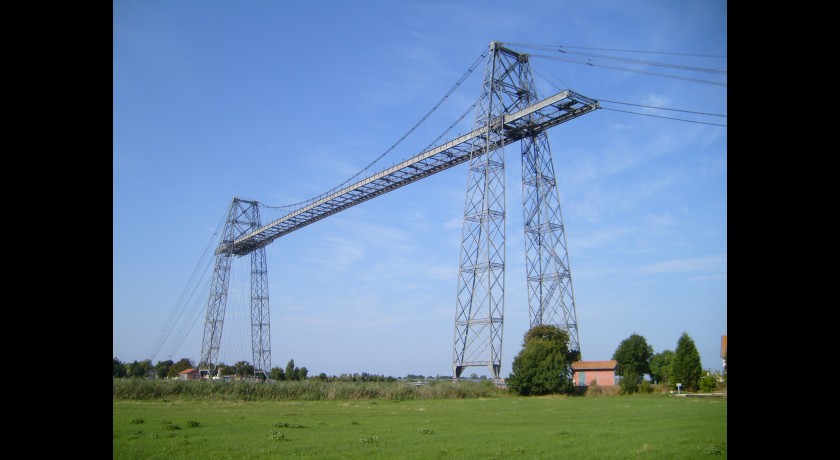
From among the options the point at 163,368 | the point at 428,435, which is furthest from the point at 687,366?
the point at 163,368

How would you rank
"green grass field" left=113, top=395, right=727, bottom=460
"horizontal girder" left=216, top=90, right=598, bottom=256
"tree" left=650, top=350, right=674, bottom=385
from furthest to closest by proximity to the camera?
"tree" left=650, top=350, right=674, bottom=385 < "horizontal girder" left=216, top=90, right=598, bottom=256 < "green grass field" left=113, top=395, right=727, bottom=460

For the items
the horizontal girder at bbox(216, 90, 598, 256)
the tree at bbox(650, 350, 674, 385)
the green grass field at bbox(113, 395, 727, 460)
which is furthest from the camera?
the tree at bbox(650, 350, 674, 385)

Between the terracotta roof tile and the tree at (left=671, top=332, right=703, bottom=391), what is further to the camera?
→ the terracotta roof tile

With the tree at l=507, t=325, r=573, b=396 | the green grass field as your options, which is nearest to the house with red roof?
the tree at l=507, t=325, r=573, b=396

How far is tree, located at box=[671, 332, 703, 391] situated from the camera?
2942cm

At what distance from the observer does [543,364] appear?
2847cm

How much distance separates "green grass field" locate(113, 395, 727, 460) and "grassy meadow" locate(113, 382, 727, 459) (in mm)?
16

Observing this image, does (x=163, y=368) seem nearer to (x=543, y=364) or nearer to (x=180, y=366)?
(x=180, y=366)

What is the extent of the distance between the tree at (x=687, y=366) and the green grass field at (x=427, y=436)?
12634 mm

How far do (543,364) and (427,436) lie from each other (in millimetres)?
17742

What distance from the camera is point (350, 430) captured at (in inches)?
511

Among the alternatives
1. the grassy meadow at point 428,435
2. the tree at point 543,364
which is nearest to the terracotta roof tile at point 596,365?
the tree at point 543,364

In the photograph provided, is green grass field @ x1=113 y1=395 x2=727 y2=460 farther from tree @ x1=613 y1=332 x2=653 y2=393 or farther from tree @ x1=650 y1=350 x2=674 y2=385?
tree @ x1=650 y1=350 x2=674 y2=385
